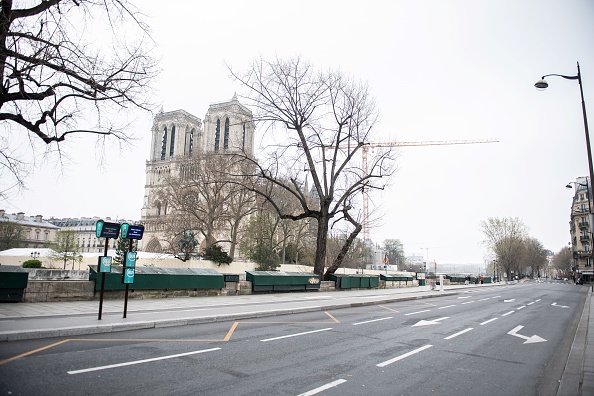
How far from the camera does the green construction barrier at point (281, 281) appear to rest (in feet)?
74.0

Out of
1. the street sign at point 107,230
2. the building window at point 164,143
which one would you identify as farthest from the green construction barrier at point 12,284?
the building window at point 164,143

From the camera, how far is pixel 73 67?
38.1ft

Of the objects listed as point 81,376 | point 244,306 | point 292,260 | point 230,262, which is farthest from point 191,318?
point 292,260

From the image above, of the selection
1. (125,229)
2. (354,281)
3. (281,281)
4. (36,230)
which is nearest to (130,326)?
(125,229)

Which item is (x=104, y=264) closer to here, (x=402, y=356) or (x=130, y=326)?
(x=130, y=326)

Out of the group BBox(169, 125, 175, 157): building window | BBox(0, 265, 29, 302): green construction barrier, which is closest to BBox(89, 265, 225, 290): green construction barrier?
BBox(0, 265, 29, 302): green construction barrier

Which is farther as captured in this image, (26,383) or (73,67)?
(73,67)

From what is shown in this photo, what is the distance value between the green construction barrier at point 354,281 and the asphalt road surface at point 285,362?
1865 cm

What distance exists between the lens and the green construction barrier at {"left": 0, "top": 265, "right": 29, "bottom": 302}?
41.8ft

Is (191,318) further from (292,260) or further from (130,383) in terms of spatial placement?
(292,260)

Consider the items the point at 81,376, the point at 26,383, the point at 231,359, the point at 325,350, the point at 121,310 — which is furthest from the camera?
the point at 121,310

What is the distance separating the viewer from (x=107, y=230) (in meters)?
11.4

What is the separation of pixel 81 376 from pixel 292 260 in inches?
2383

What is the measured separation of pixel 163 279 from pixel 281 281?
27.4 feet
